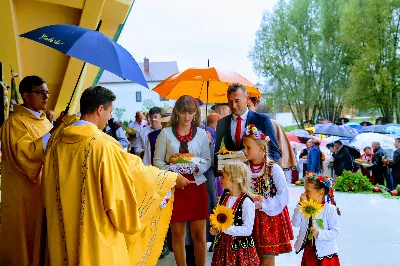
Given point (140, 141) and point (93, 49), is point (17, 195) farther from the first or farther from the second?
point (140, 141)

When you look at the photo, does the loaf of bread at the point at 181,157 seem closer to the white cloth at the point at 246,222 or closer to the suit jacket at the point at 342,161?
the white cloth at the point at 246,222

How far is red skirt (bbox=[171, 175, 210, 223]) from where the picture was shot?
611cm

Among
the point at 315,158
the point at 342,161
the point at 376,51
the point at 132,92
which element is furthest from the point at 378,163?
the point at 132,92

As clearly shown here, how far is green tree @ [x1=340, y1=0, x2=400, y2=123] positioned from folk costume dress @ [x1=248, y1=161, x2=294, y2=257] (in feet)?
125

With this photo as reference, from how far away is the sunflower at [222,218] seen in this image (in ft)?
16.5

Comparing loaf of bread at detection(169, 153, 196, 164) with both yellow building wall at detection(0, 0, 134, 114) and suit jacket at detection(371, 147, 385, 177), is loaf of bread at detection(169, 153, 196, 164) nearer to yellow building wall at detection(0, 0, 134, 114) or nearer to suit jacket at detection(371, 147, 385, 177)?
yellow building wall at detection(0, 0, 134, 114)

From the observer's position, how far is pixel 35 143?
5613 millimetres

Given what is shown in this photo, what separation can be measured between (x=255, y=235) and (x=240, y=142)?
986mm

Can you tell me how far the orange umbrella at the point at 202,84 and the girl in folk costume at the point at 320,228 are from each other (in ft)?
6.59

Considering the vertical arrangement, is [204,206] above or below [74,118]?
below

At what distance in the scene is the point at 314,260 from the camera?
5.64m

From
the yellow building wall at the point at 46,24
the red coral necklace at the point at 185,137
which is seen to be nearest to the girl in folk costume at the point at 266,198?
the red coral necklace at the point at 185,137

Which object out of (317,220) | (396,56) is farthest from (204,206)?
(396,56)

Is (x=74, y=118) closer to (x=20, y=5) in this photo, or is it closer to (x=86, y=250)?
(x=86, y=250)
